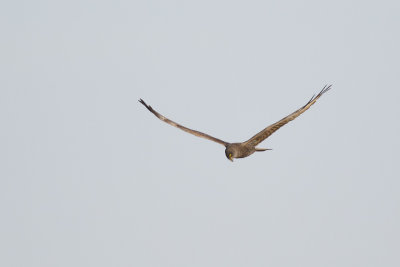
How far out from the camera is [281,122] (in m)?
35.8

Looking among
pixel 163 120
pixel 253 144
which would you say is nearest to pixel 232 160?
pixel 253 144

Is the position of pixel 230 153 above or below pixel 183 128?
below

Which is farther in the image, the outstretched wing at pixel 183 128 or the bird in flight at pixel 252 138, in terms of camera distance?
the outstretched wing at pixel 183 128

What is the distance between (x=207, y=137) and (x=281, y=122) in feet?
12.0

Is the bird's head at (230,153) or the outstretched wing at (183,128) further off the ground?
the outstretched wing at (183,128)

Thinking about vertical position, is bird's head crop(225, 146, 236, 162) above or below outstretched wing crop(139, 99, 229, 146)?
below

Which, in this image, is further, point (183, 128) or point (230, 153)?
point (183, 128)

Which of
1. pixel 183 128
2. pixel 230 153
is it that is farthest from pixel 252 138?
pixel 183 128

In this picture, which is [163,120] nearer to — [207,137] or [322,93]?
[207,137]

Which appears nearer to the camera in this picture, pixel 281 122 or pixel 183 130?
pixel 281 122

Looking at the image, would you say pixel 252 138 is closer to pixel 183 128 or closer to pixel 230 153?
pixel 230 153

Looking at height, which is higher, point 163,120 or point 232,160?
point 163,120

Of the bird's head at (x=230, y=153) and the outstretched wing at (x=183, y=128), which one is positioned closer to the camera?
the bird's head at (x=230, y=153)

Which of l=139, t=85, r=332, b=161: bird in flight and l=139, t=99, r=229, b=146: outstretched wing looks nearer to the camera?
l=139, t=85, r=332, b=161: bird in flight
